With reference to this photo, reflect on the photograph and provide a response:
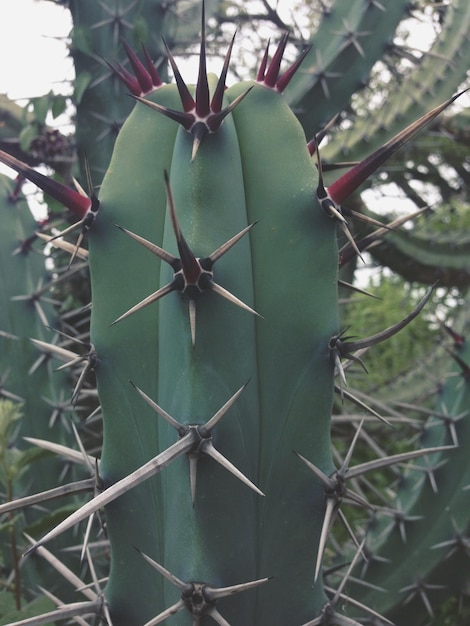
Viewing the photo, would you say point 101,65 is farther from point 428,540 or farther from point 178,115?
point 428,540

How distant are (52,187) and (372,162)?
1.19 feet

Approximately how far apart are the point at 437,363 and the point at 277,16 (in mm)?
1279

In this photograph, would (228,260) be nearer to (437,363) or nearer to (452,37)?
(437,363)

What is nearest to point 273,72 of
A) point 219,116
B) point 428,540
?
point 219,116

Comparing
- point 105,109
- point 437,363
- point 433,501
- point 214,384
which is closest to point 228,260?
point 214,384

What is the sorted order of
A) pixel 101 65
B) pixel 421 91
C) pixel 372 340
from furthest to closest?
pixel 421 91, pixel 101 65, pixel 372 340

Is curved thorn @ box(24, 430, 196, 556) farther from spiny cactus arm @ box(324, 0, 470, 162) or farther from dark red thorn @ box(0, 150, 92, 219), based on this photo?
spiny cactus arm @ box(324, 0, 470, 162)

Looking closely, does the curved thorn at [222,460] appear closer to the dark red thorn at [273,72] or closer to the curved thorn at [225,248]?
the curved thorn at [225,248]

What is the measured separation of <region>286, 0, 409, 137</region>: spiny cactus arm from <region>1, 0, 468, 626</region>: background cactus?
1.13m

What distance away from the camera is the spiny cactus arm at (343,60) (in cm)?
199

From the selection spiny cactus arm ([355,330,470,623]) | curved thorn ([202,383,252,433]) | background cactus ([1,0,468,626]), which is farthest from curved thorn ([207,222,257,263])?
→ spiny cactus arm ([355,330,470,623])

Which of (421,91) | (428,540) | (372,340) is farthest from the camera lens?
(421,91)

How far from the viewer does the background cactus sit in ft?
2.60

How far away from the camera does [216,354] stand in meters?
0.80
